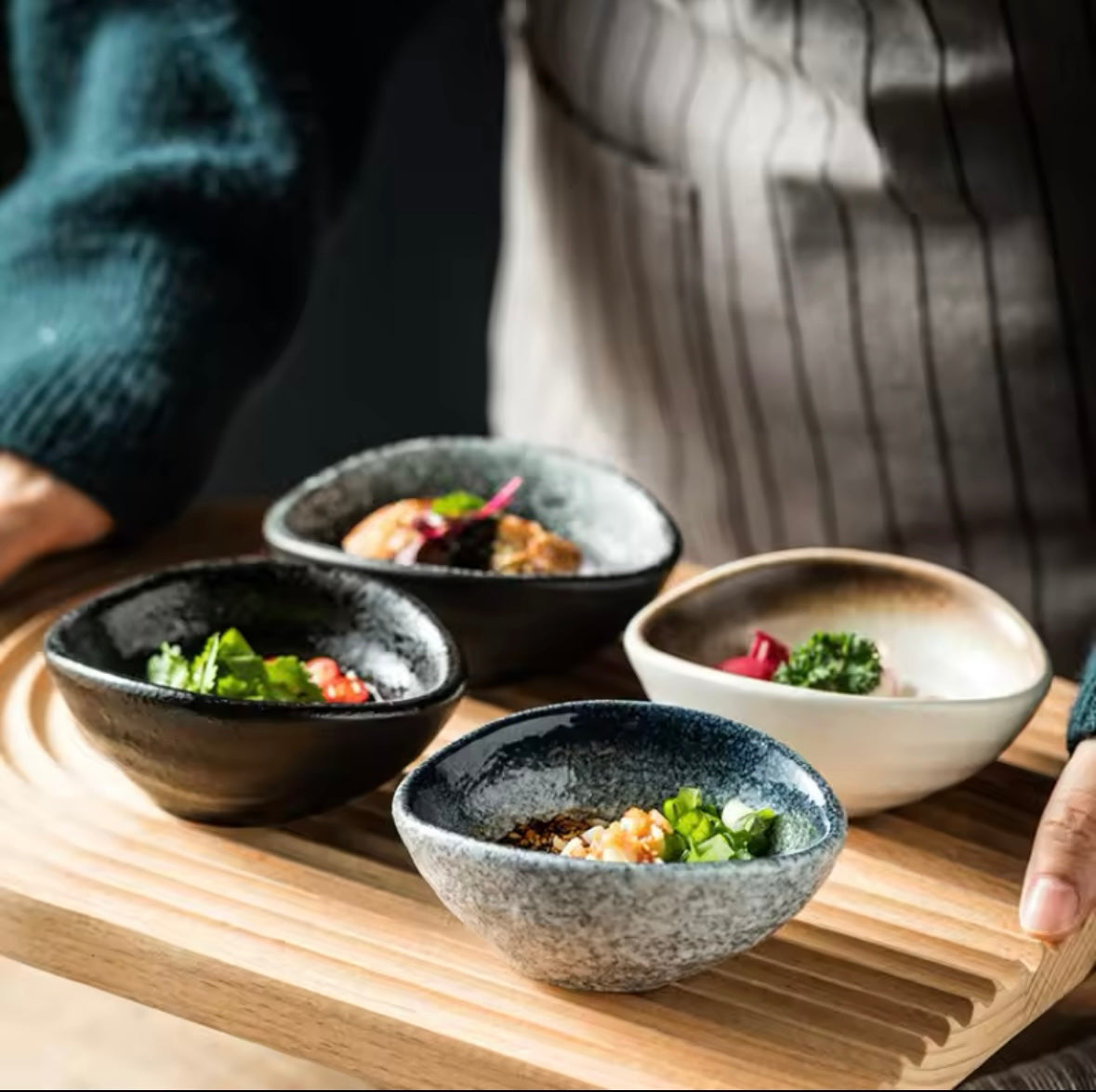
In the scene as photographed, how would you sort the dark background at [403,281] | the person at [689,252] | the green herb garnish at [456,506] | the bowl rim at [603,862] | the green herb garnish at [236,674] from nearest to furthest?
1. the bowl rim at [603,862]
2. the green herb garnish at [236,674]
3. the green herb garnish at [456,506]
4. the person at [689,252]
5. the dark background at [403,281]

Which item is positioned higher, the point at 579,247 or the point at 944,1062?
the point at 579,247

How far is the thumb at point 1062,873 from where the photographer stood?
97 centimetres

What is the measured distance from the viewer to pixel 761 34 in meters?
1.46

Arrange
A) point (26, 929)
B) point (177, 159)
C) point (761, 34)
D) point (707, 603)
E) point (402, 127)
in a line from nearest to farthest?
1. point (26, 929)
2. point (707, 603)
3. point (761, 34)
4. point (177, 159)
5. point (402, 127)

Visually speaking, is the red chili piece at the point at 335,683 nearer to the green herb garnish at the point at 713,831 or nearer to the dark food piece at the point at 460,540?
the dark food piece at the point at 460,540

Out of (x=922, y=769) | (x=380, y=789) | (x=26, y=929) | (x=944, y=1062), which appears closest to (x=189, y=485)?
(x=380, y=789)

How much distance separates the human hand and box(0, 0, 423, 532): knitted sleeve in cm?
1

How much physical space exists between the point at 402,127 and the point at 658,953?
1449 mm

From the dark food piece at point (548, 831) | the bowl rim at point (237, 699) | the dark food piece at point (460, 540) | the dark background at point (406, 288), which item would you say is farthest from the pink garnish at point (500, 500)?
the dark background at point (406, 288)

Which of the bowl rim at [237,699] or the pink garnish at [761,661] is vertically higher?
the bowl rim at [237,699]

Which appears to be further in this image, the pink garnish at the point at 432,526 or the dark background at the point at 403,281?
the dark background at the point at 403,281

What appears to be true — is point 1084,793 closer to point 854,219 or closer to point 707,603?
point 707,603

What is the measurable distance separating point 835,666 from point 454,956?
323 millimetres

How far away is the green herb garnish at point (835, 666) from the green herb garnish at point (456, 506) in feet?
0.92
